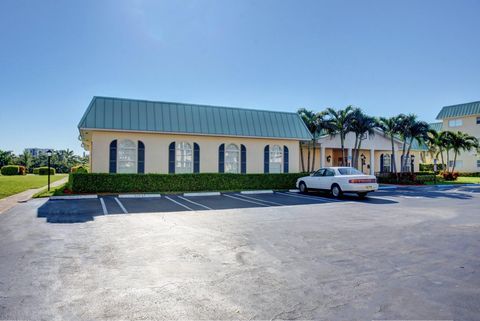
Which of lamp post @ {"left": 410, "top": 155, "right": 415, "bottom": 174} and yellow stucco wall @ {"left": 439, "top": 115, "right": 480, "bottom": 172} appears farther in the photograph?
yellow stucco wall @ {"left": 439, "top": 115, "right": 480, "bottom": 172}

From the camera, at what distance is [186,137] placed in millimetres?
20016

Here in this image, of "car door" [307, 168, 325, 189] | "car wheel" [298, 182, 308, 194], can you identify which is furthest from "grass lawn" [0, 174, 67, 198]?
"car door" [307, 168, 325, 189]

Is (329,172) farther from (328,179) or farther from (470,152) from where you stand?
(470,152)

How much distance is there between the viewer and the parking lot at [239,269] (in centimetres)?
349

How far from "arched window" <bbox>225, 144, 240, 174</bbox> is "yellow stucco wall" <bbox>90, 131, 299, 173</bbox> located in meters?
0.38

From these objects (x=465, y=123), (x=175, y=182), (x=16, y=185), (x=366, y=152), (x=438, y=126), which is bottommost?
(x=16, y=185)

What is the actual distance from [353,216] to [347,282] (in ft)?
20.5

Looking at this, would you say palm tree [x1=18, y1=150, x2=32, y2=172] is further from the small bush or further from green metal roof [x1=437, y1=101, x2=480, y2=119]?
green metal roof [x1=437, y1=101, x2=480, y2=119]

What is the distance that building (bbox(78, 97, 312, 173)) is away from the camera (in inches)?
708

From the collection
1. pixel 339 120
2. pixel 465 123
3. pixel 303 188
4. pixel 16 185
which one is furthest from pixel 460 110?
pixel 16 185

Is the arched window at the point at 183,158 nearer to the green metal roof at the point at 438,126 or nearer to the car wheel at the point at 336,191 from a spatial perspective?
the car wheel at the point at 336,191

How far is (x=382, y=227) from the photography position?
27.1ft

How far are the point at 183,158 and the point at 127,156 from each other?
346 centimetres

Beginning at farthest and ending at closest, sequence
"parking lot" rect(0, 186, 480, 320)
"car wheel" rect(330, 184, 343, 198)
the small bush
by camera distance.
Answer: the small bush → "car wheel" rect(330, 184, 343, 198) → "parking lot" rect(0, 186, 480, 320)
